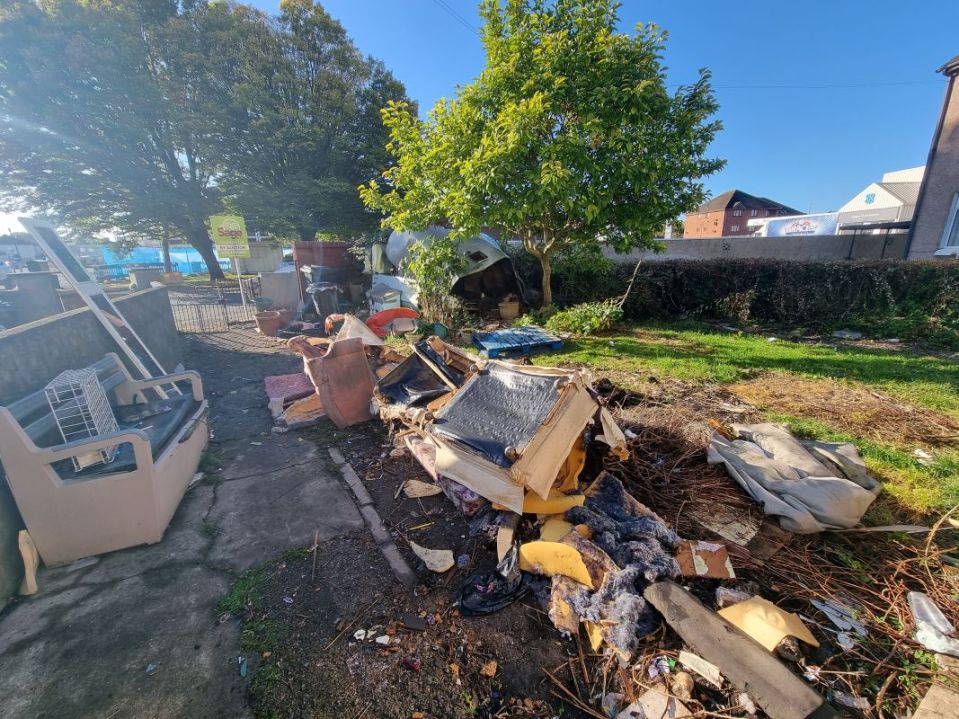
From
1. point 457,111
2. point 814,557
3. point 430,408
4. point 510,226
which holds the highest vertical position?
point 457,111

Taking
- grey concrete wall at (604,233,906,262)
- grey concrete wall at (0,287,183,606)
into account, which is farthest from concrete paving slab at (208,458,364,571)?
grey concrete wall at (604,233,906,262)

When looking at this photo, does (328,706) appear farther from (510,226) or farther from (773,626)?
(510,226)

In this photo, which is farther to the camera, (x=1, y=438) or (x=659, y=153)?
(x=659, y=153)

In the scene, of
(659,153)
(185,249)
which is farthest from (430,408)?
(185,249)

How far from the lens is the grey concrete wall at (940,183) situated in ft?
33.9

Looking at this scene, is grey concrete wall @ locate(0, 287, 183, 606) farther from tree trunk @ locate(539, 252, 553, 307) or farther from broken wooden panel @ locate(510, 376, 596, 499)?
tree trunk @ locate(539, 252, 553, 307)

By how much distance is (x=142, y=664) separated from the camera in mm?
1927

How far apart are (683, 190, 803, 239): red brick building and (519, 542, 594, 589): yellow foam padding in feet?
147

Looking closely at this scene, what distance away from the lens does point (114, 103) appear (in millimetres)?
14797

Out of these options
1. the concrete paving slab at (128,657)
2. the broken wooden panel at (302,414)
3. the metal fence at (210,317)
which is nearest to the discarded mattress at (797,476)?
the concrete paving slab at (128,657)

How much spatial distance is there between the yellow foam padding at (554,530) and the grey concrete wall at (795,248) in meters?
10.5

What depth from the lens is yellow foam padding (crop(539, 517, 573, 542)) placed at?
2.45 meters

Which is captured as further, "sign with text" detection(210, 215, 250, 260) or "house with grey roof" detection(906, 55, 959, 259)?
"house with grey roof" detection(906, 55, 959, 259)

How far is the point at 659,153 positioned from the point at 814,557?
615cm
